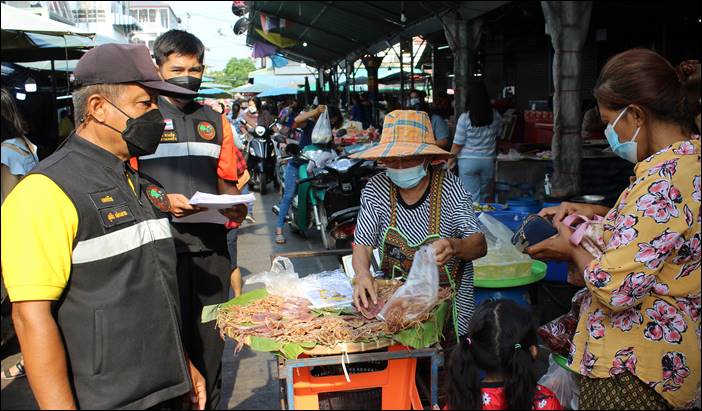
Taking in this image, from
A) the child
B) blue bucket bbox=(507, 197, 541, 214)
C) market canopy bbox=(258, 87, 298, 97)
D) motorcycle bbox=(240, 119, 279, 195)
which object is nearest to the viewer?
the child

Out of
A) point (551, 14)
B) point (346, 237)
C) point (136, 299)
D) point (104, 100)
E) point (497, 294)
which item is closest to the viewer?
point (136, 299)

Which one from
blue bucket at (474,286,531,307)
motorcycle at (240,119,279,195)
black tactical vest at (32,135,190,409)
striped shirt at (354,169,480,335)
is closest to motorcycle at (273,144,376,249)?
blue bucket at (474,286,531,307)

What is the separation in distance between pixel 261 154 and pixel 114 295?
11199 mm

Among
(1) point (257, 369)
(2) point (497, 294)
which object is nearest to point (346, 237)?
(1) point (257, 369)

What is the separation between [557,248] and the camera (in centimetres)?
214

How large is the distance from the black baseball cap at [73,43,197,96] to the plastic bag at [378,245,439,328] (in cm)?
115

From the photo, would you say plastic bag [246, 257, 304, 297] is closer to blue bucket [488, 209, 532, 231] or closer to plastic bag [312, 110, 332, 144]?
blue bucket [488, 209, 532, 231]

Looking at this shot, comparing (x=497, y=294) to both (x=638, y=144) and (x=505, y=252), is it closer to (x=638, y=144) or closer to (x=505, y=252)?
(x=505, y=252)

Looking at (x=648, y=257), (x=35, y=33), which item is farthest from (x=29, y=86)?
(x=648, y=257)

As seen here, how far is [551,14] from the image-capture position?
6.06 meters

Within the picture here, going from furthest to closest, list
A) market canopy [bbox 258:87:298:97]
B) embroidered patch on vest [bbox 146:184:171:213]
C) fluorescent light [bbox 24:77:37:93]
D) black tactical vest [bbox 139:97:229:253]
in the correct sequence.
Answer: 1. market canopy [bbox 258:87:298:97]
2. fluorescent light [bbox 24:77:37:93]
3. black tactical vest [bbox 139:97:229:253]
4. embroidered patch on vest [bbox 146:184:171:213]

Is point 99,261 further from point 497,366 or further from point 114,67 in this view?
point 497,366

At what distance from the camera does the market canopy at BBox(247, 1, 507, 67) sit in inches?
410

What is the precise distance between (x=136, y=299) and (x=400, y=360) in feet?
3.39
